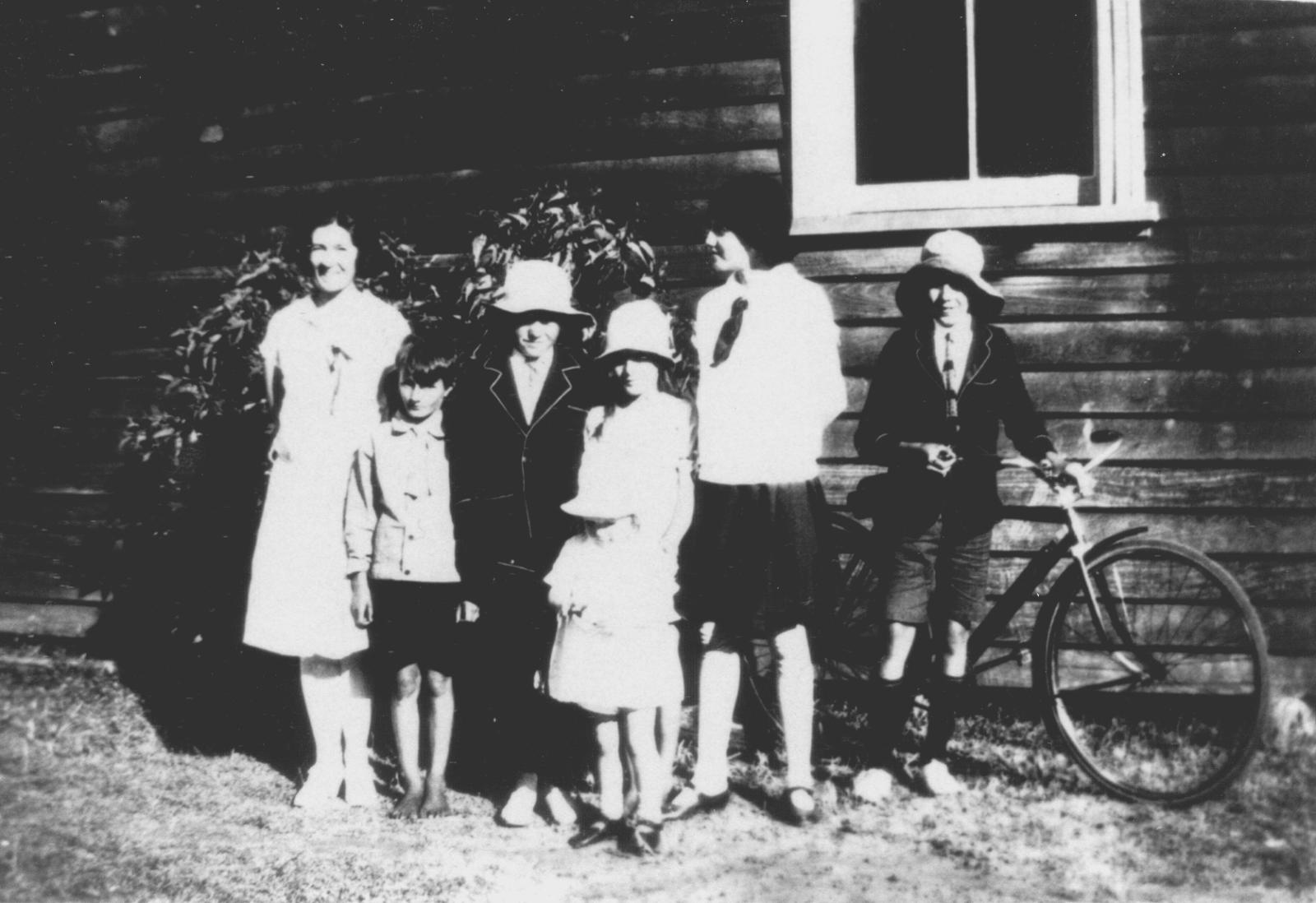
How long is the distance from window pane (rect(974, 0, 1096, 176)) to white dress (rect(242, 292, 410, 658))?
104 inches

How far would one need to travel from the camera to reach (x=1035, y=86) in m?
4.47

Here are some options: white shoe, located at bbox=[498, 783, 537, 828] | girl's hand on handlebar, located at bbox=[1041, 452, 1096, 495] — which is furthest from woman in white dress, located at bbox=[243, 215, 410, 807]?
girl's hand on handlebar, located at bbox=[1041, 452, 1096, 495]

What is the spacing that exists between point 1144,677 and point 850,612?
1075mm

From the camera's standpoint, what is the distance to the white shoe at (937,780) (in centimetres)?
368

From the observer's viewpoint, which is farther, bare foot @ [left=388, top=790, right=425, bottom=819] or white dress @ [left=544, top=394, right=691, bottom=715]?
bare foot @ [left=388, top=790, right=425, bottom=819]

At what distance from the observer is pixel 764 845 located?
3.37 m

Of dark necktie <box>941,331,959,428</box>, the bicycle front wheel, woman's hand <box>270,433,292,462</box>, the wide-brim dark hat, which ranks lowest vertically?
the bicycle front wheel

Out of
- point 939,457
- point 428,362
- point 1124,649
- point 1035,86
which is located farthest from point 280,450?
point 1035,86

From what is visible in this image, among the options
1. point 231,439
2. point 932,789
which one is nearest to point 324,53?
point 231,439

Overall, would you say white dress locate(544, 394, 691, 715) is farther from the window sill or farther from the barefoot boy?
the window sill

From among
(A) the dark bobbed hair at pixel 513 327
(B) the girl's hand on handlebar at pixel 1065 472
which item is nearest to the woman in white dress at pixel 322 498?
(A) the dark bobbed hair at pixel 513 327

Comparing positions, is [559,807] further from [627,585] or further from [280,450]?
[280,450]

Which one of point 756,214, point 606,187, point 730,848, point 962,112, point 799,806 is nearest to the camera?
point 730,848

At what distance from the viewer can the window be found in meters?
4.25
